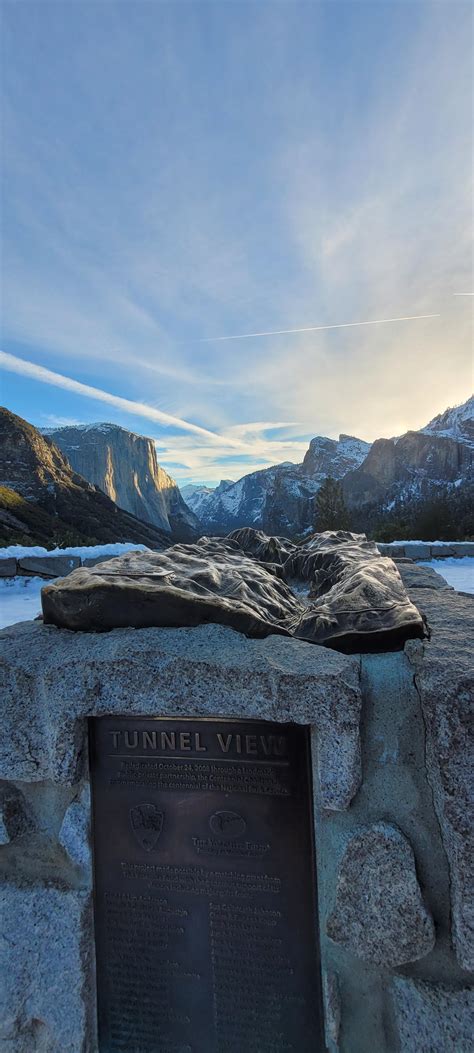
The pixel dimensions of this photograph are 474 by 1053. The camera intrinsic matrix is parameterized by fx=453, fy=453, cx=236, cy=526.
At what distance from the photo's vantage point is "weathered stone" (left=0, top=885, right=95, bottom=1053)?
4.54 ft

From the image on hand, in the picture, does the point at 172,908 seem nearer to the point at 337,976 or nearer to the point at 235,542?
the point at 337,976

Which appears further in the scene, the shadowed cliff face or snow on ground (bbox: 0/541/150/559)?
the shadowed cliff face

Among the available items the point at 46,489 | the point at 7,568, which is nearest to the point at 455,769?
the point at 7,568

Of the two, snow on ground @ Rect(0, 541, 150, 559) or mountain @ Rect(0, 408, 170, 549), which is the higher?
mountain @ Rect(0, 408, 170, 549)

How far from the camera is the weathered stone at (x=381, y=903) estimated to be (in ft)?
3.90

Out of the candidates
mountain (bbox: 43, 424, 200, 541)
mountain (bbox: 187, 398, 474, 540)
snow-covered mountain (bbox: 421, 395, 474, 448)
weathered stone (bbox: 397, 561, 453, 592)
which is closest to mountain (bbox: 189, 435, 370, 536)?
mountain (bbox: 187, 398, 474, 540)

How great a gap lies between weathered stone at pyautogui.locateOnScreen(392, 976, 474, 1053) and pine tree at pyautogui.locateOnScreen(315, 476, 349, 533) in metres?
18.0

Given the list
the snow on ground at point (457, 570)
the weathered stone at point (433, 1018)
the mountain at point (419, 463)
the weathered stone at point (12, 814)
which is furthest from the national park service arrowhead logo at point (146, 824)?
the mountain at point (419, 463)

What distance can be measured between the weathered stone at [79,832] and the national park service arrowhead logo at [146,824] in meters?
0.15

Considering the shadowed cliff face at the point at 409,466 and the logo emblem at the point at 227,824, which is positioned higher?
the shadowed cliff face at the point at 409,466

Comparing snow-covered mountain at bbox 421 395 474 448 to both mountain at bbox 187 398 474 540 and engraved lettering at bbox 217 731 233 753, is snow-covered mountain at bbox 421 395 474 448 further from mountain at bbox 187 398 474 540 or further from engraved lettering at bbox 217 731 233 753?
engraved lettering at bbox 217 731 233 753

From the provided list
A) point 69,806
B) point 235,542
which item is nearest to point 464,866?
point 69,806

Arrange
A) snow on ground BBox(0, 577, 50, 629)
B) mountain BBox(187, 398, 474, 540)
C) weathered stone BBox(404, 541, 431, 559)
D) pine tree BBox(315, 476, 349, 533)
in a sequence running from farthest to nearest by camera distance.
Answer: mountain BBox(187, 398, 474, 540), pine tree BBox(315, 476, 349, 533), weathered stone BBox(404, 541, 431, 559), snow on ground BBox(0, 577, 50, 629)

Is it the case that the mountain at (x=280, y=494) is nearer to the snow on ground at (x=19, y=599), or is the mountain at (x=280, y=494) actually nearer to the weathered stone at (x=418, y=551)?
the weathered stone at (x=418, y=551)
